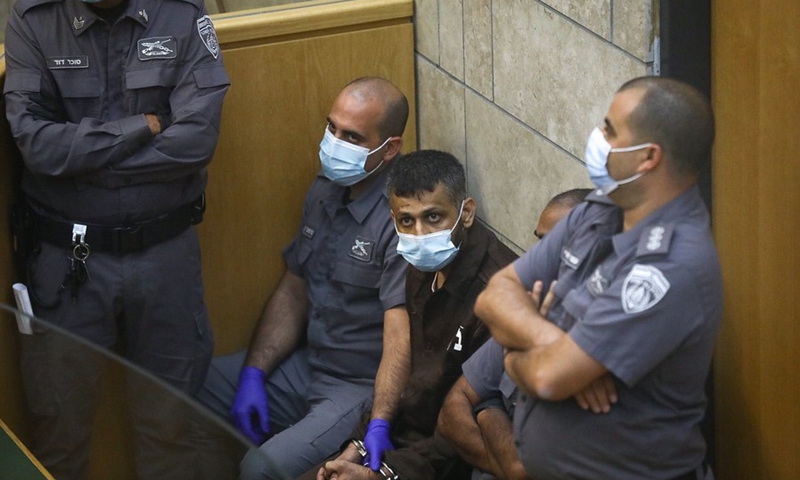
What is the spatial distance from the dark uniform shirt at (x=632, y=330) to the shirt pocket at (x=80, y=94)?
4.84 feet

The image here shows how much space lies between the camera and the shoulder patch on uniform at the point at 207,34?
3320mm

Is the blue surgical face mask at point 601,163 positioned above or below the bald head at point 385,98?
above

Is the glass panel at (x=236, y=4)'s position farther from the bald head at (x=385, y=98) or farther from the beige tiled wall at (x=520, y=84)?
the bald head at (x=385, y=98)

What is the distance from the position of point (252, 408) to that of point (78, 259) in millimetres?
779

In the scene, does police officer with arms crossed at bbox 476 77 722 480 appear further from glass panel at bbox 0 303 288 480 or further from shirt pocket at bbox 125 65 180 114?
shirt pocket at bbox 125 65 180 114

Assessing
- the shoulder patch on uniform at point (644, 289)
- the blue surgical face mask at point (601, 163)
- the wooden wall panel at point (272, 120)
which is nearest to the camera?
the shoulder patch on uniform at point (644, 289)

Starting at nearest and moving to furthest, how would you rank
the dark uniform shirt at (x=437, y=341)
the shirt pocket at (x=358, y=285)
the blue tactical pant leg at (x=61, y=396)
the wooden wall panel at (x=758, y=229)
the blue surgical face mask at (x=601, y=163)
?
the blue tactical pant leg at (x=61, y=396) → the blue surgical face mask at (x=601, y=163) → the wooden wall panel at (x=758, y=229) → the dark uniform shirt at (x=437, y=341) → the shirt pocket at (x=358, y=285)

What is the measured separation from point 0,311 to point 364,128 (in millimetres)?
1711

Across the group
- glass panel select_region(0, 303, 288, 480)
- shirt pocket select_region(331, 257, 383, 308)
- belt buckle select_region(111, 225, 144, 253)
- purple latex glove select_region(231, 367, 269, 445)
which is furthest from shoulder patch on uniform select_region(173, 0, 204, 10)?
glass panel select_region(0, 303, 288, 480)

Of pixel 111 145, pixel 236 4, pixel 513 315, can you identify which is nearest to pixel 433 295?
pixel 513 315

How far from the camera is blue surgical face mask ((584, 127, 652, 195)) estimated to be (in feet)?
7.14

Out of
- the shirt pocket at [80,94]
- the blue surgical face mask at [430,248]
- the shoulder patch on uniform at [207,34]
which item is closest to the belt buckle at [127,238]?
the shirt pocket at [80,94]

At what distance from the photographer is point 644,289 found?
2072 millimetres

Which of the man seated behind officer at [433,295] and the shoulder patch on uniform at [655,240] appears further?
the man seated behind officer at [433,295]
